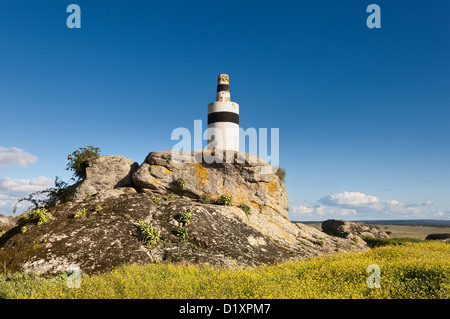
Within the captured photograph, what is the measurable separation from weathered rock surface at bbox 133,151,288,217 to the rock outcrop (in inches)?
3.2

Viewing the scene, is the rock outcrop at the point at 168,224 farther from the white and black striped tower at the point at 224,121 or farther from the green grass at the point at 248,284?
the white and black striped tower at the point at 224,121

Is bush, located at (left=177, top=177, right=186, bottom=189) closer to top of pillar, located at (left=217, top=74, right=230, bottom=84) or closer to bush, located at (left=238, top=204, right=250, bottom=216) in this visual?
bush, located at (left=238, top=204, right=250, bottom=216)

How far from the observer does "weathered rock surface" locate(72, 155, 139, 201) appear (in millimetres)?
21744

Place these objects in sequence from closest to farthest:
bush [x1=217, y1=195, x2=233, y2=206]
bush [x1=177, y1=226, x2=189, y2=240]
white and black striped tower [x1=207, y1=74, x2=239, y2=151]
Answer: bush [x1=177, y1=226, x2=189, y2=240]
bush [x1=217, y1=195, x2=233, y2=206]
white and black striped tower [x1=207, y1=74, x2=239, y2=151]

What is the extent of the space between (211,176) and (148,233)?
27.7ft

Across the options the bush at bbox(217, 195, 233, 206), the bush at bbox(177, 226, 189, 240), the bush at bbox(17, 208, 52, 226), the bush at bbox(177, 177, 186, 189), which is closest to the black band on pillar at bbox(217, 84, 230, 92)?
the bush at bbox(177, 177, 186, 189)

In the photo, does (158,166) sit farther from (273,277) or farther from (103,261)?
(273,277)

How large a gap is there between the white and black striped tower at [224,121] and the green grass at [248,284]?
49.9 ft

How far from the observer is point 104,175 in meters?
22.7

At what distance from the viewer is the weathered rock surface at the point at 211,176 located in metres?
22.2

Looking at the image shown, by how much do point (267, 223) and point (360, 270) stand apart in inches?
403
